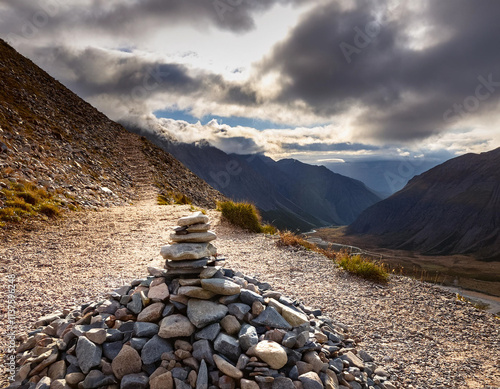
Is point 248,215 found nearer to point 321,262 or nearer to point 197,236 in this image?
point 321,262

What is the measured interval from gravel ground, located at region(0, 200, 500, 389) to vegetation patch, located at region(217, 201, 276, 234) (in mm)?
3598

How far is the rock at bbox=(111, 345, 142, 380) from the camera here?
5566 millimetres

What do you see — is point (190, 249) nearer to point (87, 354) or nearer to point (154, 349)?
point (154, 349)

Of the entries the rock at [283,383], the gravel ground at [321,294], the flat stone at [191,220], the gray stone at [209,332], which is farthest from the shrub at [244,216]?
the rock at [283,383]

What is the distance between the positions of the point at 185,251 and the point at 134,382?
2.89 metres

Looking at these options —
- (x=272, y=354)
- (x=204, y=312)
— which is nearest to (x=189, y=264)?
(x=204, y=312)

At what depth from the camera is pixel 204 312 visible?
639 cm

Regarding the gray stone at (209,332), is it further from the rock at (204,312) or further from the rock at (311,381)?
the rock at (311,381)

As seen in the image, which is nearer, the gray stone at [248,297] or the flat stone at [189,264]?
the gray stone at [248,297]

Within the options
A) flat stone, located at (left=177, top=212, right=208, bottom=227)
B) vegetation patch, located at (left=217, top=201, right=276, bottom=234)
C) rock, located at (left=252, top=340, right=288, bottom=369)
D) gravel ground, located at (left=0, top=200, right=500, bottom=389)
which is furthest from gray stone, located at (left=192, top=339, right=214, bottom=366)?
vegetation patch, located at (left=217, top=201, right=276, bottom=234)

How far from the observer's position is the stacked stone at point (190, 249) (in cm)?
729

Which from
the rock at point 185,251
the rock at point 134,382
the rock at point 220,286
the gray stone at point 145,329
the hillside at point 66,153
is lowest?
the rock at point 134,382

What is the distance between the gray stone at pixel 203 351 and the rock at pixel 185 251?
2.09m

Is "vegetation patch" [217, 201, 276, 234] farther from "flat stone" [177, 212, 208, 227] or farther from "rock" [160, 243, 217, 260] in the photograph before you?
"rock" [160, 243, 217, 260]
